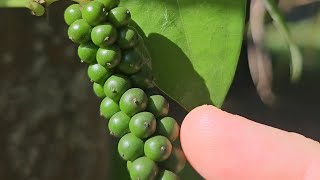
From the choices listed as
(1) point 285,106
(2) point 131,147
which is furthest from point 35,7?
(1) point 285,106

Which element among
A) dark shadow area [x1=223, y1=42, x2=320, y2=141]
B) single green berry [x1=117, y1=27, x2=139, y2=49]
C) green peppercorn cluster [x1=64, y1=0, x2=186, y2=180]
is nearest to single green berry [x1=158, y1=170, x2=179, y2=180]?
green peppercorn cluster [x1=64, y1=0, x2=186, y2=180]

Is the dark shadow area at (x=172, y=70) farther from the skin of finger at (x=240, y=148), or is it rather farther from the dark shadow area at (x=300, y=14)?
the dark shadow area at (x=300, y=14)

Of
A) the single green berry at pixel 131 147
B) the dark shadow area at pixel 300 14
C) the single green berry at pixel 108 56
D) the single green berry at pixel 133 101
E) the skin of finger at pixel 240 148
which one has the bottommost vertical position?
the dark shadow area at pixel 300 14

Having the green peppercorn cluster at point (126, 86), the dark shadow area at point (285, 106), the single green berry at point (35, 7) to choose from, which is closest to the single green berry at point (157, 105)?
the green peppercorn cluster at point (126, 86)

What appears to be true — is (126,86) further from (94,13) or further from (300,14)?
(300,14)

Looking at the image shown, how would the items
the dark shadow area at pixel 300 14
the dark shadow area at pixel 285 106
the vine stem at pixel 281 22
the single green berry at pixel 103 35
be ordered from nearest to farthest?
1. the single green berry at pixel 103 35
2. the vine stem at pixel 281 22
3. the dark shadow area at pixel 300 14
4. the dark shadow area at pixel 285 106

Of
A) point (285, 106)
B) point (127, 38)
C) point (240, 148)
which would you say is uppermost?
point (127, 38)

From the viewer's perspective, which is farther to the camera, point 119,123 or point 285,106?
point 285,106
